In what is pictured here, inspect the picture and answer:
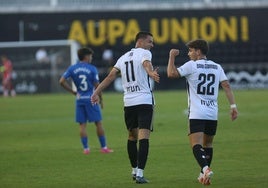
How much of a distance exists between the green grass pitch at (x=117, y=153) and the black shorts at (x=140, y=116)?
0.87 meters

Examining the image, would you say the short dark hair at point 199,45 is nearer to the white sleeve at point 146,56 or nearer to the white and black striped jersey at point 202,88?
the white and black striped jersey at point 202,88

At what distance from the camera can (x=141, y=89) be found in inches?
481

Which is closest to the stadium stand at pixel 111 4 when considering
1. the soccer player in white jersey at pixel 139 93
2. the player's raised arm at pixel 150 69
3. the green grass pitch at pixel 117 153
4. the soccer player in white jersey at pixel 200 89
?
the green grass pitch at pixel 117 153

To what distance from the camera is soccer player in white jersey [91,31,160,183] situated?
12.0 metres

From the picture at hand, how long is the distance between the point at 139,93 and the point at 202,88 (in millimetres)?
1110

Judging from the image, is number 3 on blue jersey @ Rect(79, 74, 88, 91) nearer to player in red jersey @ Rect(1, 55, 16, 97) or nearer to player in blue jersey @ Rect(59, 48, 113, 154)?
player in blue jersey @ Rect(59, 48, 113, 154)

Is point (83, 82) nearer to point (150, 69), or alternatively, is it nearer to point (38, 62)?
point (150, 69)

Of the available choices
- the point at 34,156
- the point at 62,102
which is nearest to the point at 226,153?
the point at 34,156

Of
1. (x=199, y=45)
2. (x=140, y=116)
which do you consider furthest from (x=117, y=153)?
(x=199, y=45)

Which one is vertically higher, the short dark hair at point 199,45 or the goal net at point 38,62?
the short dark hair at point 199,45

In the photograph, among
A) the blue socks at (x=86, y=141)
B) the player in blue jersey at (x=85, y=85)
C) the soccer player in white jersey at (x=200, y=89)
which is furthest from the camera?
the player in blue jersey at (x=85, y=85)

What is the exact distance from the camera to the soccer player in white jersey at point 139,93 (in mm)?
11992

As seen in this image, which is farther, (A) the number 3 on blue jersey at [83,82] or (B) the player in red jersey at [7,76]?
(B) the player in red jersey at [7,76]

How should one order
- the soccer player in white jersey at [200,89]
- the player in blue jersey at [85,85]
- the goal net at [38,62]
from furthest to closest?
1. the goal net at [38,62]
2. the player in blue jersey at [85,85]
3. the soccer player in white jersey at [200,89]
